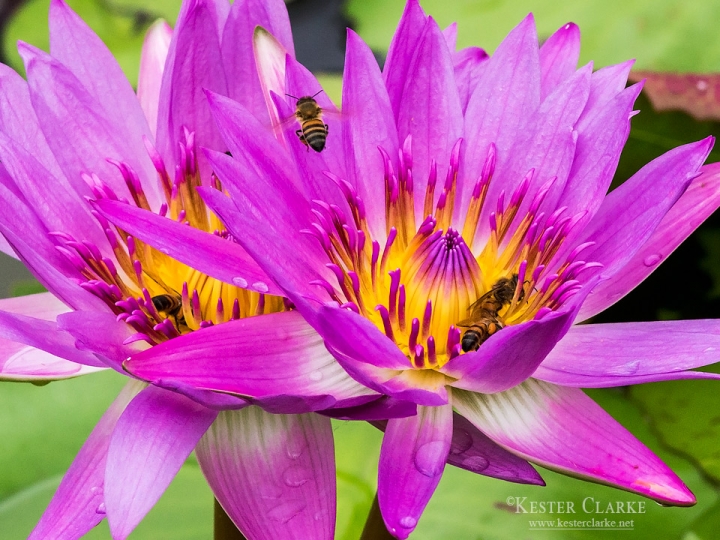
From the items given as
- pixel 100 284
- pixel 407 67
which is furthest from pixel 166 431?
pixel 407 67

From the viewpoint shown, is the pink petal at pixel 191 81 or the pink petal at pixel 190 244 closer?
the pink petal at pixel 190 244

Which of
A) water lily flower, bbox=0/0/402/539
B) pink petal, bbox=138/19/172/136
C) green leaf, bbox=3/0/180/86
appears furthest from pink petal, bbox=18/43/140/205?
green leaf, bbox=3/0/180/86

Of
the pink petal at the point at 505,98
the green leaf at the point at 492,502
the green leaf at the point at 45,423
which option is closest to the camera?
the pink petal at the point at 505,98

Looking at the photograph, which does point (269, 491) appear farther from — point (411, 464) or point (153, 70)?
point (153, 70)

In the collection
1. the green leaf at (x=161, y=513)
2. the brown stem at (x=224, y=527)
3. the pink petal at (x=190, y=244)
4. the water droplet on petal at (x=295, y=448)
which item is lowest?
the green leaf at (x=161, y=513)

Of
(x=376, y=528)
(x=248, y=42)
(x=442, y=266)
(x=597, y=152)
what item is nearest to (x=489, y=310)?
(x=442, y=266)

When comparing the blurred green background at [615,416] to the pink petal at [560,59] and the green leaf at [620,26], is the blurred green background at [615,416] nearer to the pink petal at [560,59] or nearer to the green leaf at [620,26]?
the green leaf at [620,26]

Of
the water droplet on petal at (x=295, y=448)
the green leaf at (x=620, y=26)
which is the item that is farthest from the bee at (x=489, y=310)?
the green leaf at (x=620, y=26)

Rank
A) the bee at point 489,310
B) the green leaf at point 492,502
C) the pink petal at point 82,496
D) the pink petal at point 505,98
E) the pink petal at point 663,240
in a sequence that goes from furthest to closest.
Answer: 1. the green leaf at point 492,502
2. the pink petal at point 505,98
3. the pink petal at point 663,240
4. the bee at point 489,310
5. the pink petal at point 82,496
